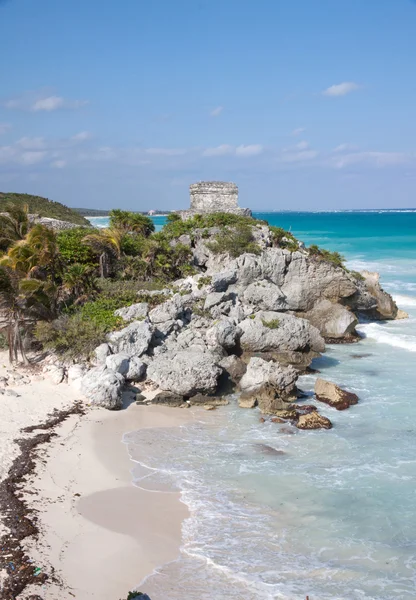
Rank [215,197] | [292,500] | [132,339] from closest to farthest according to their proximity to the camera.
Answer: [292,500] → [132,339] → [215,197]

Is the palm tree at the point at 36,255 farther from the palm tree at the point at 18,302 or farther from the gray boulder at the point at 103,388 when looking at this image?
the gray boulder at the point at 103,388

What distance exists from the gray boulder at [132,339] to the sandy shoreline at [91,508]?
9.36 ft

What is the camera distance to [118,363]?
15594mm

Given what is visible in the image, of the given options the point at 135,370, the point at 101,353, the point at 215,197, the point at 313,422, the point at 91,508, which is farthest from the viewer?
the point at 215,197

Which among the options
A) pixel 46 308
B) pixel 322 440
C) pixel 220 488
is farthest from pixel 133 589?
pixel 46 308

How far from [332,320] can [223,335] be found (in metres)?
6.14

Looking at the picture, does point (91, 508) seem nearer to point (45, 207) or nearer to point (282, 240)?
point (282, 240)

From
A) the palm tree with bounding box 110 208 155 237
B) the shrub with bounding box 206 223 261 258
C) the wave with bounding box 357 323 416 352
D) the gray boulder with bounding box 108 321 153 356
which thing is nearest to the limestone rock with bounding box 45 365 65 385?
the gray boulder with bounding box 108 321 153 356

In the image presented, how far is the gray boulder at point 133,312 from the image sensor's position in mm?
18452

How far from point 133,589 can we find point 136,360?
874 centimetres

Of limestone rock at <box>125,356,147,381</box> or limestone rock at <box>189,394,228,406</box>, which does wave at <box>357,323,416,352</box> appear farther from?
limestone rock at <box>125,356,147,381</box>

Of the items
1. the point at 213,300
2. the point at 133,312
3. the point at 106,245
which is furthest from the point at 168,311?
the point at 106,245

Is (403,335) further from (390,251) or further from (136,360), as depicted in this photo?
(390,251)

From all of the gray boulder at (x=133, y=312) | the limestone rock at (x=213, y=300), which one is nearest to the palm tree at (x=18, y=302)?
the gray boulder at (x=133, y=312)
